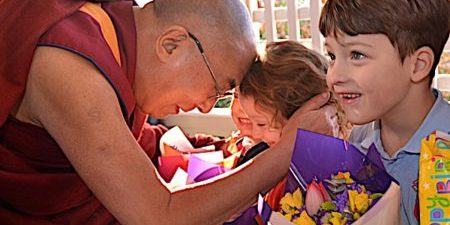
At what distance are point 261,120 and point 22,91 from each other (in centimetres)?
62

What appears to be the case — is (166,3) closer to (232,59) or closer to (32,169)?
(232,59)

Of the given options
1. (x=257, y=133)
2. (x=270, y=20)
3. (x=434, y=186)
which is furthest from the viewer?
(x=270, y=20)

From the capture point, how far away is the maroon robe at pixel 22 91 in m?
1.29

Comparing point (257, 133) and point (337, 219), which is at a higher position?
point (337, 219)

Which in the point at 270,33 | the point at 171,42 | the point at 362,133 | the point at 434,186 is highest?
the point at 171,42

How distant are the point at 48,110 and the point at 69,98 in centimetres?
6

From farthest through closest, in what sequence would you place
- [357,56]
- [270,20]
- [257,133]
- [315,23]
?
[270,20] → [315,23] → [257,133] → [357,56]

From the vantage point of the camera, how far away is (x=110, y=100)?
50.2 inches

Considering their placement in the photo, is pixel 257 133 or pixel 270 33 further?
pixel 270 33

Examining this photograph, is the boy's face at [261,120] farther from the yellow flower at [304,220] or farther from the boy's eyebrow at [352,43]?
the yellow flower at [304,220]

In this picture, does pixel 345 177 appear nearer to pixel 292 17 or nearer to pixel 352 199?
pixel 352 199

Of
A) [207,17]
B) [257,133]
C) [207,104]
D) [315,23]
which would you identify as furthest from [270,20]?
[207,17]

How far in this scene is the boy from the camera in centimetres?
124

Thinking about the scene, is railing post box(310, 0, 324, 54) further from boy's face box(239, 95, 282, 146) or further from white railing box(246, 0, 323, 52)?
boy's face box(239, 95, 282, 146)
